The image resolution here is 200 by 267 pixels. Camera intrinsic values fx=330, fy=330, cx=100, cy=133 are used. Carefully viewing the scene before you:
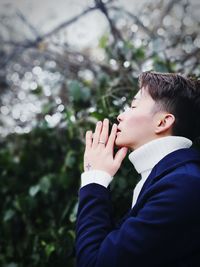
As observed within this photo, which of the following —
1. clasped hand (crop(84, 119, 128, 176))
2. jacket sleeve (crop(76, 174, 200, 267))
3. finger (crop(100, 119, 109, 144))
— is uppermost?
finger (crop(100, 119, 109, 144))

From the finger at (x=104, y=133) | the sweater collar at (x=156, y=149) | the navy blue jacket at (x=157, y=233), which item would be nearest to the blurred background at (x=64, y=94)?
the finger at (x=104, y=133)

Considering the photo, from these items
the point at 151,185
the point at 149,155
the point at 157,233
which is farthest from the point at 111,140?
the point at 157,233

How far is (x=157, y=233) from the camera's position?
3.45 ft

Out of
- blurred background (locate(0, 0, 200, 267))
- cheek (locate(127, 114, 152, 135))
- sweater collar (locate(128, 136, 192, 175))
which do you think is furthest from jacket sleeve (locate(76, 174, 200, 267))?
blurred background (locate(0, 0, 200, 267))

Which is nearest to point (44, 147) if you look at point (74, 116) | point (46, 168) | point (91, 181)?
point (46, 168)

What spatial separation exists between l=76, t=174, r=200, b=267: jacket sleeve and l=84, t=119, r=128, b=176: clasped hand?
0.26 m

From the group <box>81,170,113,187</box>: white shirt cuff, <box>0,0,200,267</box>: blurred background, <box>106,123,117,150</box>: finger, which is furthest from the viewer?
<box>0,0,200,267</box>: blurred background

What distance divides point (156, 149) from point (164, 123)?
13 cm

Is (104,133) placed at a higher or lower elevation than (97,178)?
higher

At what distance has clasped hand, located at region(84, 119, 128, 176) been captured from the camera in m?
1.34

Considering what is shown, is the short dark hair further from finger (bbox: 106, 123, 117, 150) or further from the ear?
finger (bbox: 106, 123, 117, 150)

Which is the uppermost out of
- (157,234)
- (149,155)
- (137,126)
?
(137,126)

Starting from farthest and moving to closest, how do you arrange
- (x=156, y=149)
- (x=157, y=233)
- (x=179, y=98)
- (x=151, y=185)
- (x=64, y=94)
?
(x=64, y=94)
(x=179, y=98)
(x=156, y=149)
(x=151, y=185)
(x=157, y=233)

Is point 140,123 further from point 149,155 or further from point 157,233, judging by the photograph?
point 157,233
